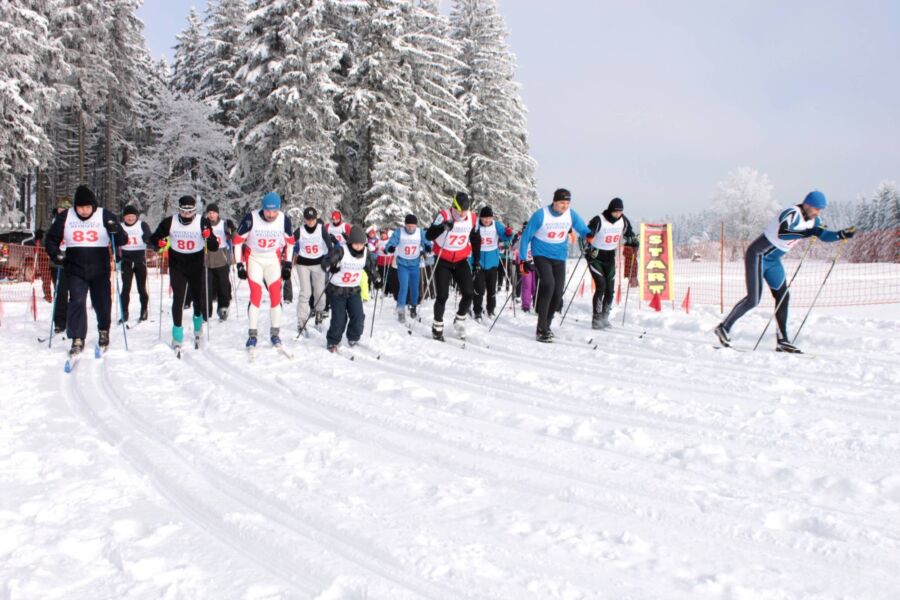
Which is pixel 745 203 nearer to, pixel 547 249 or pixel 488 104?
pixel 488 104

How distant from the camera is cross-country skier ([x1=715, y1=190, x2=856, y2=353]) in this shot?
7039 millimetres

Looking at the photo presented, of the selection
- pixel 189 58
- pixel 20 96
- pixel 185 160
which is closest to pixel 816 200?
pixel 20 96

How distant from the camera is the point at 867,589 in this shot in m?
2.41

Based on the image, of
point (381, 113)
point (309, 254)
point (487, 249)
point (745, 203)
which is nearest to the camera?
point (309, 254)

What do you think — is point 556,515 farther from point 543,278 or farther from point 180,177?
point 180,177

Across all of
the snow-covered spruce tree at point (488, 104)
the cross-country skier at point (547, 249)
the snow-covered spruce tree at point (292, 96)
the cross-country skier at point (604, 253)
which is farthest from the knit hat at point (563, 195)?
the snow-covered spruce tree at point (488, 104)

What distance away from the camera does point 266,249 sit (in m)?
7.73

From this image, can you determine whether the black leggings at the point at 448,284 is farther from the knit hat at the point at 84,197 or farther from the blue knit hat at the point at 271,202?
the knit hat at the point at 84,197

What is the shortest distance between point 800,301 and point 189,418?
14662mm

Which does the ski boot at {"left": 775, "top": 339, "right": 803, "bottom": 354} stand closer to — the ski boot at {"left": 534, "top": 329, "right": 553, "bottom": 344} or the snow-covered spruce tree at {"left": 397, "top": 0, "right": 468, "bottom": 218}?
the ski boot at {"left": 534, "top": 329, "right": 553, "bottom": 344}

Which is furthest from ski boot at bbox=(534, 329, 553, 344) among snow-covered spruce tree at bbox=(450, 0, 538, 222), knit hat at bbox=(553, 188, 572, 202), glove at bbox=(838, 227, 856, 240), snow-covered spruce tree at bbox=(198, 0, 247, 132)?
snow-covered spruce tree at bbox=(198, 0, 247, 132)

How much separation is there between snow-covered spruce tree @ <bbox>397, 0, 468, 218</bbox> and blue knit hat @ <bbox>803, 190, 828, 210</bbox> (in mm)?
20495

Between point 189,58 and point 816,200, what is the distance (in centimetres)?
4265

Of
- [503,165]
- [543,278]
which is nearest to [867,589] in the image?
[543,278]
